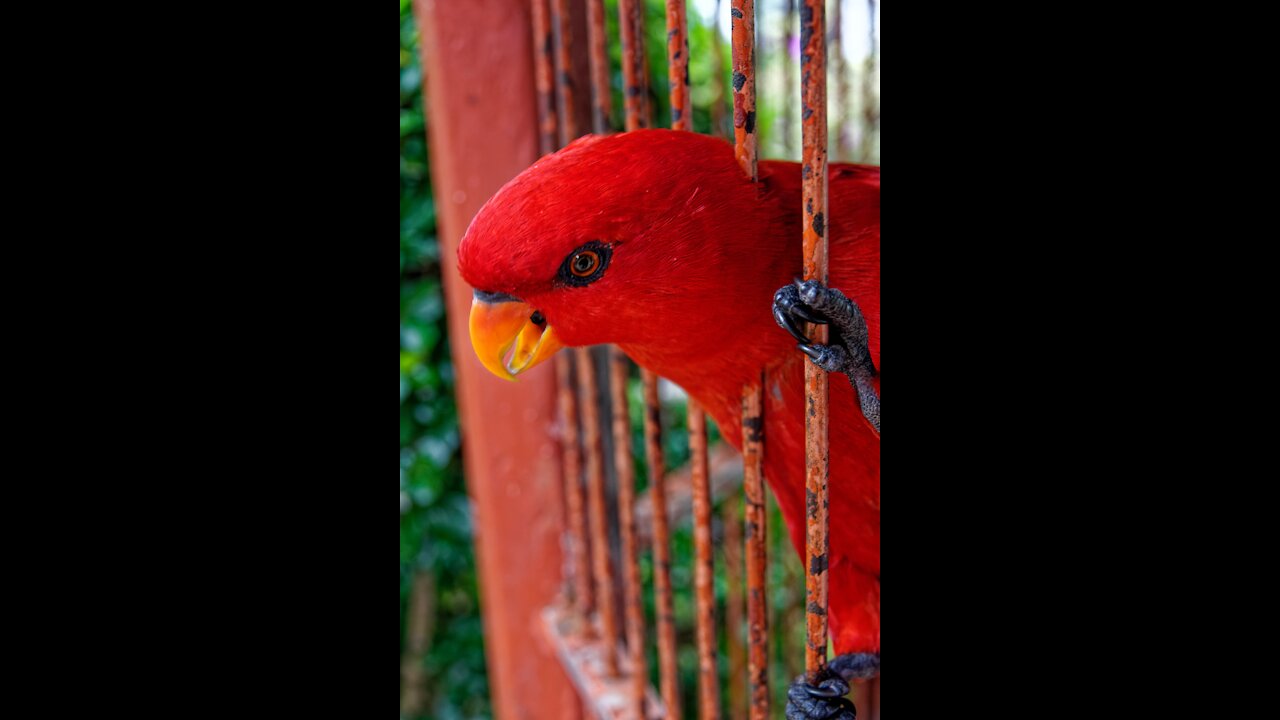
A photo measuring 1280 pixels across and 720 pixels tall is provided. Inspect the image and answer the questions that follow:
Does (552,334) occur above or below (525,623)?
above

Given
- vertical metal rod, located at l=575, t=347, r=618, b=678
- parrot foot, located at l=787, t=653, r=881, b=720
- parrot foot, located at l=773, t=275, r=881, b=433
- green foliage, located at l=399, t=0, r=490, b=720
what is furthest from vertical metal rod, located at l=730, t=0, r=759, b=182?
green foliage, located at l=399, t=0, r=490, b=720

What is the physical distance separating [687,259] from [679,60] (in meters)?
0.17

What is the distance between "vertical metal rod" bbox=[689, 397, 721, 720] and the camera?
2.37ft

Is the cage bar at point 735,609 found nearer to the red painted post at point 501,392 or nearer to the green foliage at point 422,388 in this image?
the red painted post at point 501,392

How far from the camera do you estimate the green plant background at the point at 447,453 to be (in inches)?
66.2

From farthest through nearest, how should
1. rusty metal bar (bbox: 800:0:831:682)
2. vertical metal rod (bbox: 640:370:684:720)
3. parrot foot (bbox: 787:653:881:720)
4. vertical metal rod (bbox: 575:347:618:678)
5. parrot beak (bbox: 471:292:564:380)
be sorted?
vertical metal rod (bbox: 575:347:618:678) → vertical metal rod (bbox: 640:370:684:720) → parrot beak (bbox: 471:292:564:380) → parrot foot (bbox: 787:653:881:720) → rusty metal bar (bbox: 800:0:831:682)

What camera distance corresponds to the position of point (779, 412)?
0.70 meters

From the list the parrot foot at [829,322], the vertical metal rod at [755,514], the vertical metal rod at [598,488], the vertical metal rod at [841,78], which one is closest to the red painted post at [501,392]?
the vertical metal rod at [598,488]

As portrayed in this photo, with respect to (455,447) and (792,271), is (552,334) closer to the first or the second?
(792,271)

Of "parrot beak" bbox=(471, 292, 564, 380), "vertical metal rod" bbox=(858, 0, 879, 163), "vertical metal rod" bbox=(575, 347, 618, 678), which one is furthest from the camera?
"vertical metal rod" bbox=(858, 0, 879, 163)

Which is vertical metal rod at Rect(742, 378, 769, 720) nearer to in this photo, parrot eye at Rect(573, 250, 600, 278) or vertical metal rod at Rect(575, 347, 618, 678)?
parrot eye at Rect(573, 250, 600, 278)
